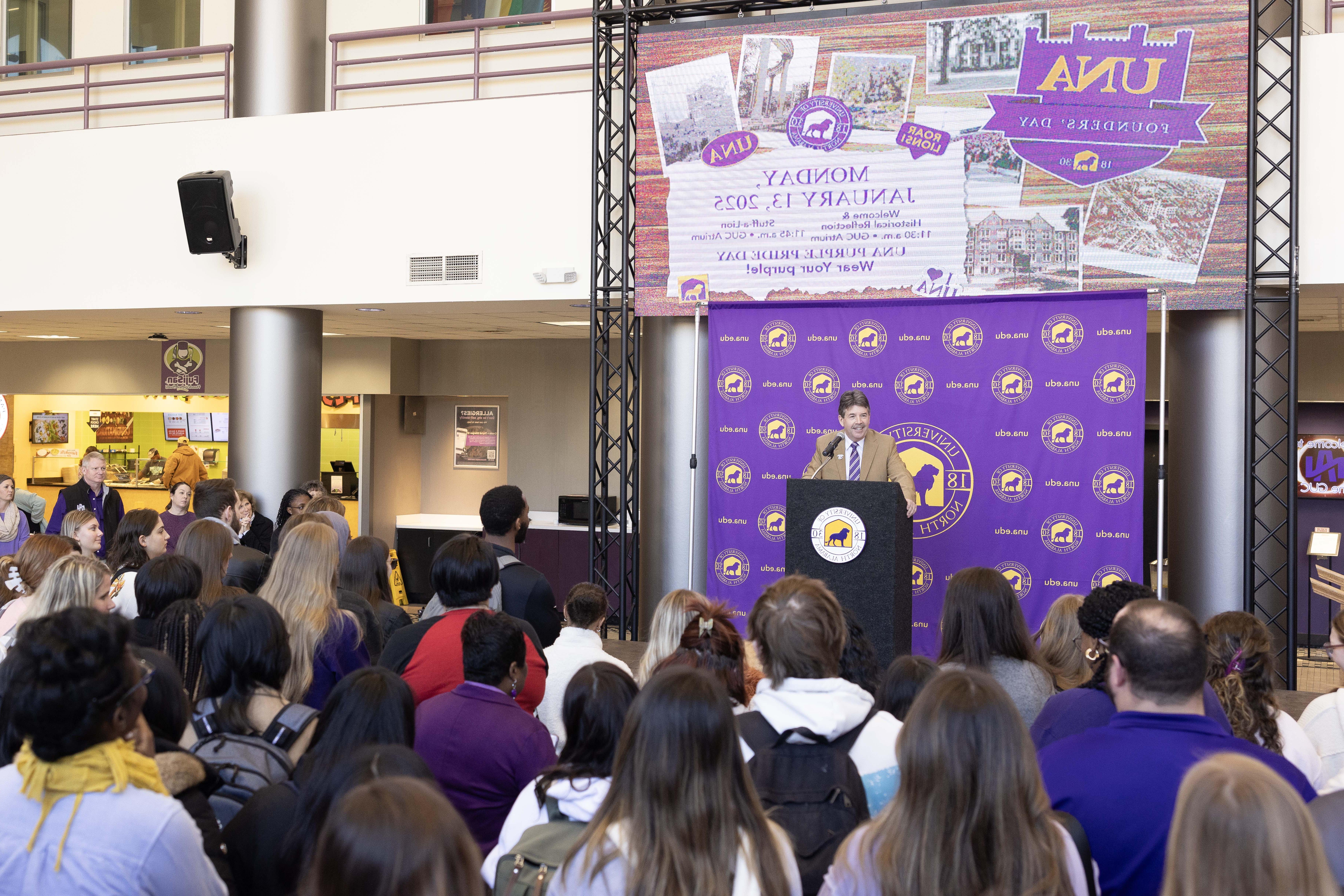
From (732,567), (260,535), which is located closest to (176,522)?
(260,535)

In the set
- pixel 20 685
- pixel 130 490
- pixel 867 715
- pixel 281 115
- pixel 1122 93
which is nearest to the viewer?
pixel 20 685

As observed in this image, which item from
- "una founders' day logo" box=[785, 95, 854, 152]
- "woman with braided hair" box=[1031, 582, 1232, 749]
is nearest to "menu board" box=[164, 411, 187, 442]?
"una founders' day logo" box=[785, 95, 854, 152]

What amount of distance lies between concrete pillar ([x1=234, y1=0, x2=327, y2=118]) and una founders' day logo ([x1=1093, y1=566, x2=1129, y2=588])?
6.76m

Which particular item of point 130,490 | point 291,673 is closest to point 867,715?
point 291,673

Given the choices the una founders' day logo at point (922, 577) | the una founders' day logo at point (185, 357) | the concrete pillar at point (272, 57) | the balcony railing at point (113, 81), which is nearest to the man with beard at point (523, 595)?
the una founders' day logo at point (922, 577)

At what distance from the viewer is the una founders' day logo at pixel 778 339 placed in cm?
727

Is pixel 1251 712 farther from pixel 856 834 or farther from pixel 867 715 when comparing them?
pixel 856 834

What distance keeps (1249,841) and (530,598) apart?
3229mm

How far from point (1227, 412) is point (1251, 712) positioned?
166 inches

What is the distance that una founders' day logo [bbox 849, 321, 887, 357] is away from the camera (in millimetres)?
7074

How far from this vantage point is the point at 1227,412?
6.64 metres

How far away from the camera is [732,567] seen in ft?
24.1

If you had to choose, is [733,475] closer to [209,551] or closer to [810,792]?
[209,551]

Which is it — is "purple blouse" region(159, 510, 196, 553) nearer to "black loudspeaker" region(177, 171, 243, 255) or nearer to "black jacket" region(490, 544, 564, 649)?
"black loudspeaker" region(177, 171, 243, 255)
